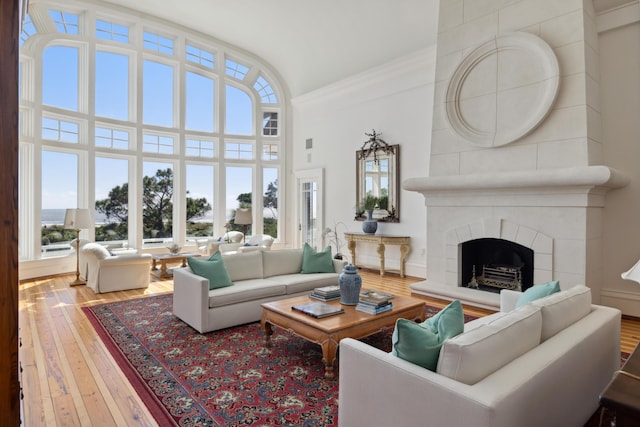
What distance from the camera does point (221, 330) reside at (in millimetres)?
3984

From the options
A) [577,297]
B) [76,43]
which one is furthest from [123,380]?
[76,43]

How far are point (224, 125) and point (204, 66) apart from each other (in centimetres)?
142

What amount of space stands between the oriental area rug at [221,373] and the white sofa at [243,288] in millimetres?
137

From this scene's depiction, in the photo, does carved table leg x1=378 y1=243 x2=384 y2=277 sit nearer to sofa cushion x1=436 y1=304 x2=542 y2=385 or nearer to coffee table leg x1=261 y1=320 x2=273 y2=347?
coffee table leg x1=261 y1=320 x2=273 y2=347

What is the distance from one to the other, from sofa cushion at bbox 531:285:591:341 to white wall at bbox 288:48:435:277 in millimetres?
4239

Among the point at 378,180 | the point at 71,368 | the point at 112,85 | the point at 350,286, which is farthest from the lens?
the point at 112,85

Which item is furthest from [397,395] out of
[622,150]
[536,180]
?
[622,150]

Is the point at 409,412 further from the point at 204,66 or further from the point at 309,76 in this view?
the point at 204,66

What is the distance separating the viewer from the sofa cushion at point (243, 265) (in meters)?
4.54

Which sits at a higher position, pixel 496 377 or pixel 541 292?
pixel 541 292

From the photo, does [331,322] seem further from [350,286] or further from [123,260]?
[123,260]

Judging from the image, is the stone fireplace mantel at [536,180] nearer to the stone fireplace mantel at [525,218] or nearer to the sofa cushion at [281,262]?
the stone fireplace mantel at [525,218]

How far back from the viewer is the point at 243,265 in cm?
464

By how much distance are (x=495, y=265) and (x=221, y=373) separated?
13.6 feet
